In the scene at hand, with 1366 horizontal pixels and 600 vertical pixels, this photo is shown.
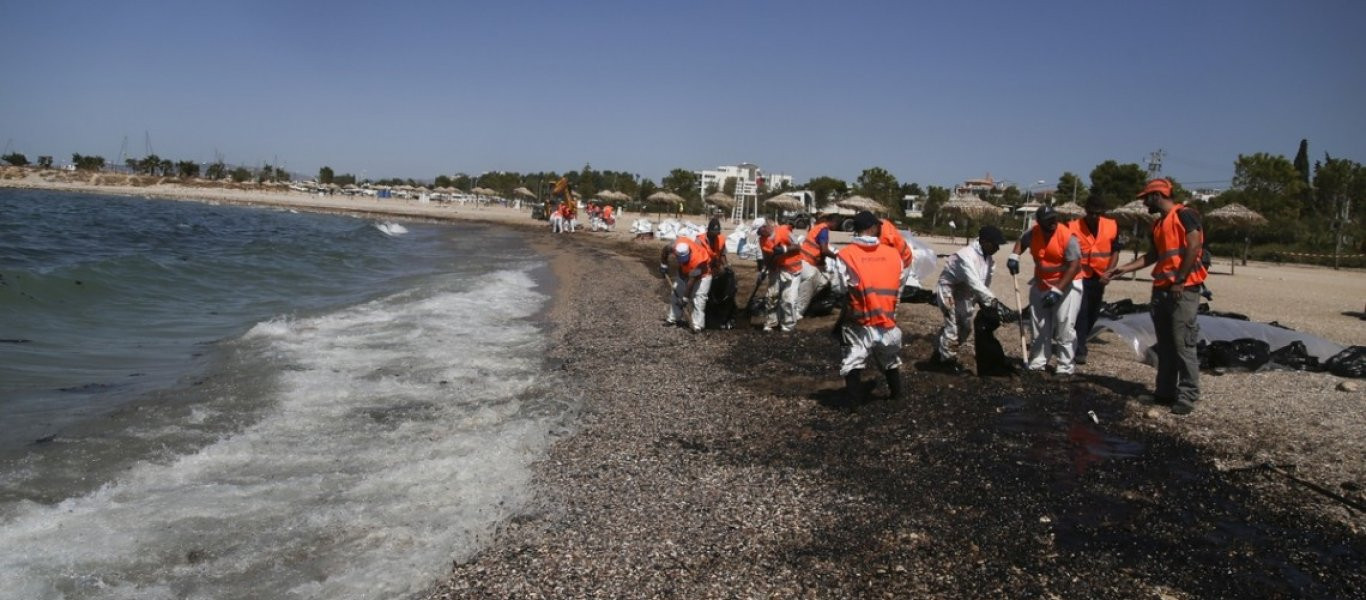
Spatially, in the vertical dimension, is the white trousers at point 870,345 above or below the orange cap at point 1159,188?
below

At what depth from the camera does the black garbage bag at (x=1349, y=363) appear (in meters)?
7.95

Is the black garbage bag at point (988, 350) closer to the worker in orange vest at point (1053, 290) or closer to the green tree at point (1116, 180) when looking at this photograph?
the worker in orange vest at point (1053, 290)

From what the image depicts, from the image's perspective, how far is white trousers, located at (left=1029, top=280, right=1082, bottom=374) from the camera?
779 centimetres

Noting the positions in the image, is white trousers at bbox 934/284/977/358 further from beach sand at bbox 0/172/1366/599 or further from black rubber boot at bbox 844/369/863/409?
black rubber boot at bbox 844/369/863/409

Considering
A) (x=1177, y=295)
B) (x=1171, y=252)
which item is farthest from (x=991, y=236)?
(x=1177, y=295)

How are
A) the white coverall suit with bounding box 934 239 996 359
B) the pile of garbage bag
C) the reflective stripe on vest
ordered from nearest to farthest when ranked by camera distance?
the white coverall suit with bounding box 934 239 996 359
the pile of garbage bag
the reflective stripe on vest

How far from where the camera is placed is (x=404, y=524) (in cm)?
478

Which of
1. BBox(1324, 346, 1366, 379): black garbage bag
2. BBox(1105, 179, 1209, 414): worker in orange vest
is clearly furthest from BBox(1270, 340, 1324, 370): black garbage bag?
BBox(1105, 179, 1209, 414): worker in orange vest

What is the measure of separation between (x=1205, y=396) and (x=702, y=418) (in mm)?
4503

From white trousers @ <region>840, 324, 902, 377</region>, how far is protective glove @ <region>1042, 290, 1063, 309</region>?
2086 millimetres

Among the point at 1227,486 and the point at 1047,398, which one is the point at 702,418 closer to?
the point at 1047,398

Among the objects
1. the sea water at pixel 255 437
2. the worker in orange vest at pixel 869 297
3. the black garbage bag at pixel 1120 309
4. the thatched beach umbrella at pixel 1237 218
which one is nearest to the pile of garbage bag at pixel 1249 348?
the black garbage bag at pixel 1120 309

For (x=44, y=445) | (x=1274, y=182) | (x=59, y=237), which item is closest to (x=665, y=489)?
(x=44, y=445)

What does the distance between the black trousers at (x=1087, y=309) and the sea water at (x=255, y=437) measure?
5.28 meters
